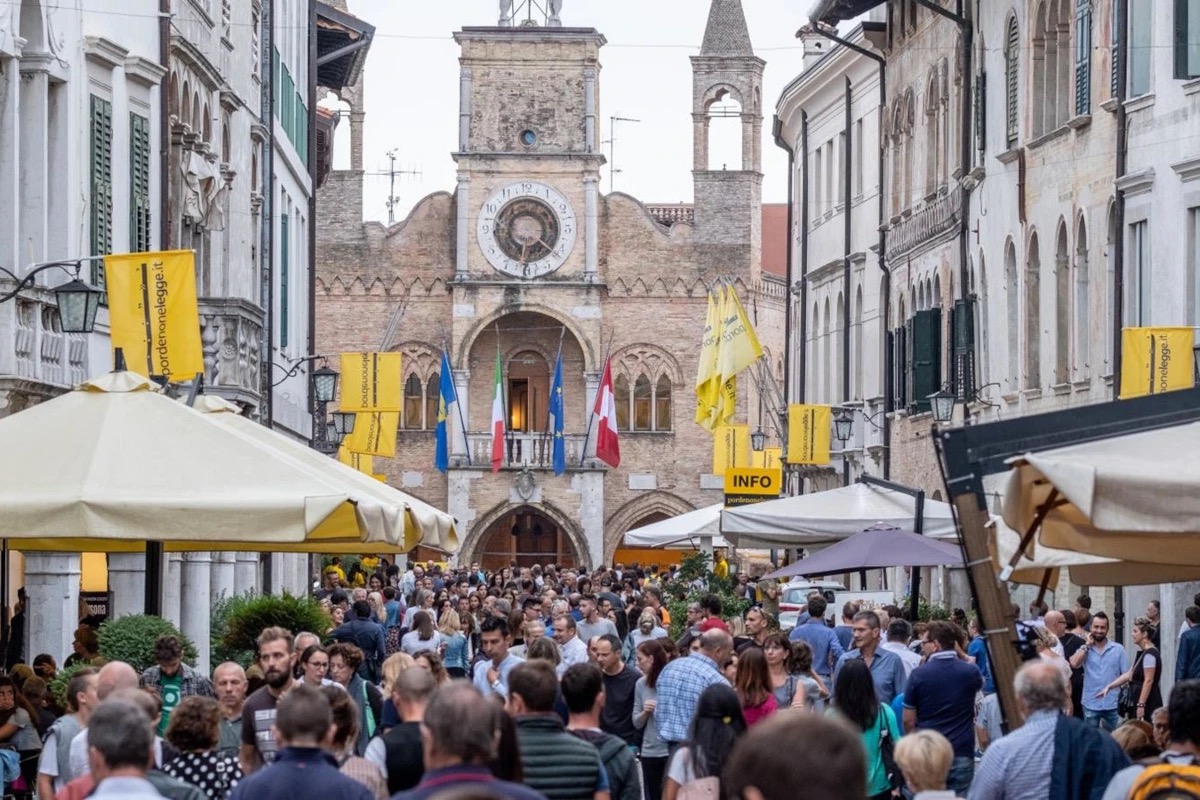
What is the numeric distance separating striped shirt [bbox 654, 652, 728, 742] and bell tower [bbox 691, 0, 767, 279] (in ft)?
172

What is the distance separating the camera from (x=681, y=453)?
64.6 meters

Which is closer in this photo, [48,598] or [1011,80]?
[48,598]

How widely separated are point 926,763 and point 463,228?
56.0 metres

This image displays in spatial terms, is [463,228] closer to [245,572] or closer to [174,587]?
[245,572]

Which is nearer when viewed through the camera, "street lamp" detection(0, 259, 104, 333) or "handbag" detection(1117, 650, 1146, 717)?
"street lamp" detection(0, 259, 104, 333)

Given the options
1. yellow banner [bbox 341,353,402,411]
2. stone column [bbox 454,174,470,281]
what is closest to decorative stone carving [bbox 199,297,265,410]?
yellow banner [bbox 341,353,402,411]

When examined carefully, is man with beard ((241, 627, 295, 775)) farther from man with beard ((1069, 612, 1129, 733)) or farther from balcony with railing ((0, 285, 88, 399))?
man with beard ((1069, 612, 1129, 733))

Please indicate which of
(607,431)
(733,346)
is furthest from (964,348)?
(607,431)

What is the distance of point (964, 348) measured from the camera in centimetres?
3400

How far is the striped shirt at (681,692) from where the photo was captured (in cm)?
1260

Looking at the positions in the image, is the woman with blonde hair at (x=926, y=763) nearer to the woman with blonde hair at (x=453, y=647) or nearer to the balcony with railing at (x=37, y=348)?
the balcony with railing at (x=37, y=348)

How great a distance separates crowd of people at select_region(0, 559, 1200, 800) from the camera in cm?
661

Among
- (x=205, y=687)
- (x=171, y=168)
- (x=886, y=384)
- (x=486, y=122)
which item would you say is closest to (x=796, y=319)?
(x=886, y=384)

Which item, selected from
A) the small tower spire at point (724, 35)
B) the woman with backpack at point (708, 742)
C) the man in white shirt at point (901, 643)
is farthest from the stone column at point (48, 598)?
the small tower spire at point (724, 35)
